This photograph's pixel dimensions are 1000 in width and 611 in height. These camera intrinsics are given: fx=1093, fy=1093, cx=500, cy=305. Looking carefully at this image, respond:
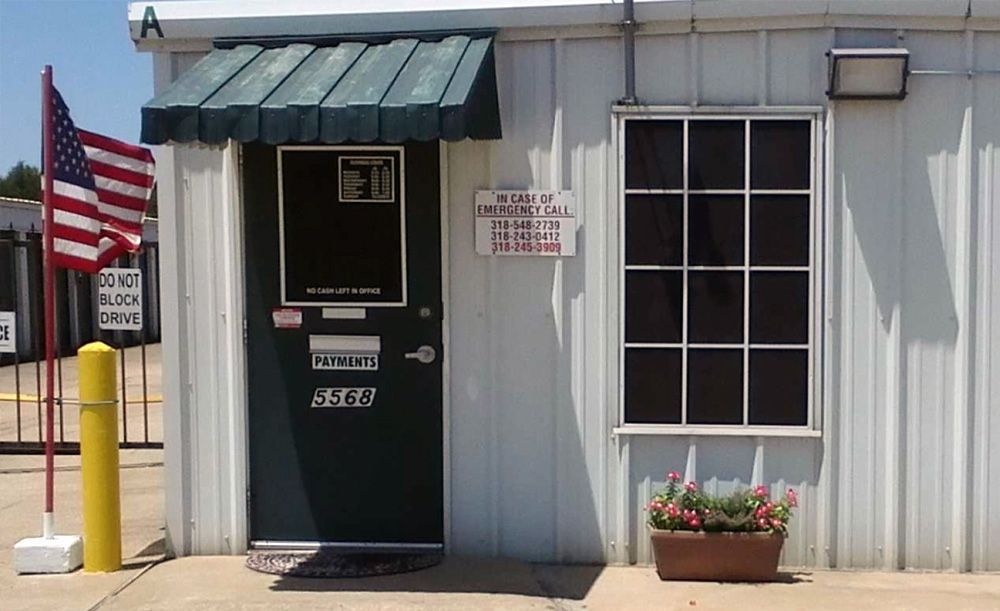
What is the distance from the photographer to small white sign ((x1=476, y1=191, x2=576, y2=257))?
229 inches

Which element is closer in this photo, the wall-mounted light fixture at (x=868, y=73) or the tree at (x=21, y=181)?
the wall-mounted light fixture at (x=868, y=73)

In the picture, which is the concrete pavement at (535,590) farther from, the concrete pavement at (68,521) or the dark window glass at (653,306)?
the dark window glass at (653,306)

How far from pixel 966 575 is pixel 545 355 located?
2.52m

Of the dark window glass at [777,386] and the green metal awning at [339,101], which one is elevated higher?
the green metal awning at [339,101]

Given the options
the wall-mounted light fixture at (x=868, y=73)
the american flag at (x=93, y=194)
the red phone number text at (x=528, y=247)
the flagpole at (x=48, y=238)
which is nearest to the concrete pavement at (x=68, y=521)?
the flagpole at (x=48, y=238)

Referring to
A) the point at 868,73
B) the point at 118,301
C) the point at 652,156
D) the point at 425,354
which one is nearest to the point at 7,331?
the point at 118,301

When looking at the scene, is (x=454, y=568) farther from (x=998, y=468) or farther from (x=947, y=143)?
(x=947, y=143)

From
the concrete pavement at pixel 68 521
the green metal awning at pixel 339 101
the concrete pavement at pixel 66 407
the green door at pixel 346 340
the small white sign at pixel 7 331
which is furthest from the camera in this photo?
the concrete pavement at pixel 66 407

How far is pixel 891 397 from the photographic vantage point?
5773 mm

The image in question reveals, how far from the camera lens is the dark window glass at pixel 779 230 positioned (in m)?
5.76

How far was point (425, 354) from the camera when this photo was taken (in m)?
5.94

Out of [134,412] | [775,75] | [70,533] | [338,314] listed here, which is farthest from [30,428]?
[775,75]

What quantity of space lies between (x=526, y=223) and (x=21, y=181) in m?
58.2

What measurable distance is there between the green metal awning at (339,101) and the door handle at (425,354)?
1227mm
